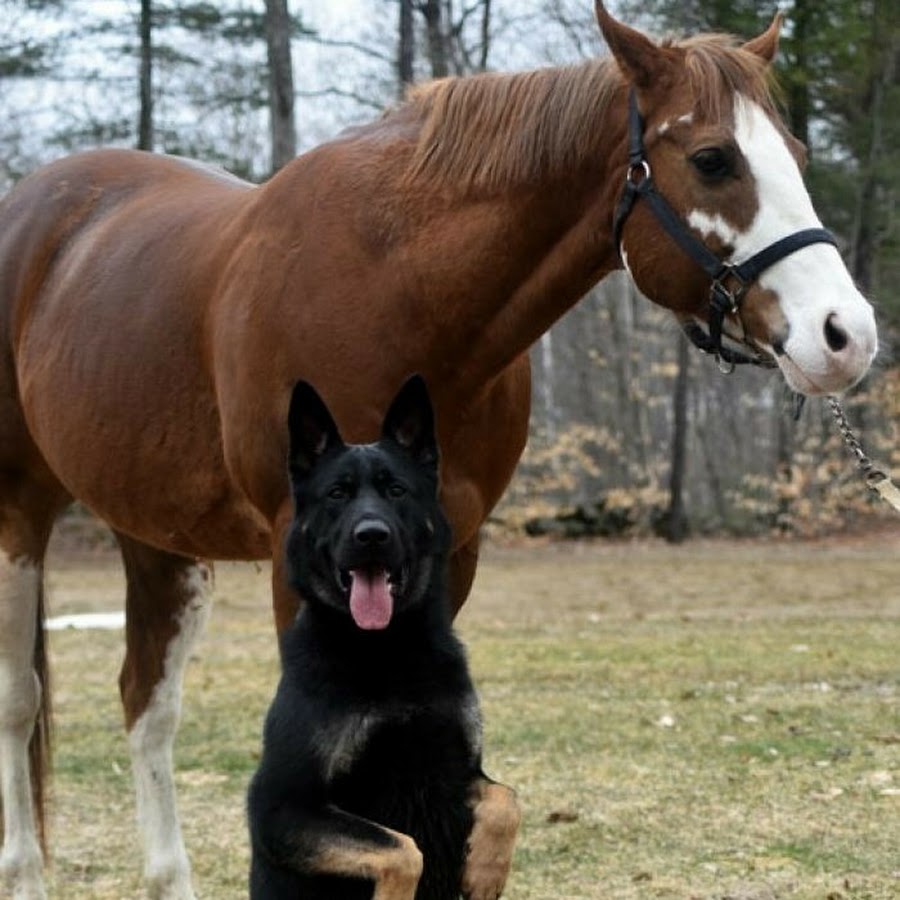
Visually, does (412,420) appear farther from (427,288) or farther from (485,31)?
(485,31)

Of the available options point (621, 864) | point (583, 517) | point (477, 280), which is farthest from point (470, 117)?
point (583, 517)

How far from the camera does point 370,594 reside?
3625 mm

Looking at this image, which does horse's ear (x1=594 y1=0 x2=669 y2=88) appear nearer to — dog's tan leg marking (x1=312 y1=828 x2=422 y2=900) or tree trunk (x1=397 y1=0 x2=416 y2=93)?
dog's tan leg marking (x1=312 y1=828 x2=422 y2=900)

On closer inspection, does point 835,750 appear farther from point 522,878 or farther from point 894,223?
point 894,223

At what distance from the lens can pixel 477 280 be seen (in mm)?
4156

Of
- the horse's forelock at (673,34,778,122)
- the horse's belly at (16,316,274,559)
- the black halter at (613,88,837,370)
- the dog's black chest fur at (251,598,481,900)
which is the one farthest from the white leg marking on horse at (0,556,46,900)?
the horse's forelock at (673,34,778,122)

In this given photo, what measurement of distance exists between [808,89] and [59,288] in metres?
19.5

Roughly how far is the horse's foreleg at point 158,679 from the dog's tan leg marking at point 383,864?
1900 mm

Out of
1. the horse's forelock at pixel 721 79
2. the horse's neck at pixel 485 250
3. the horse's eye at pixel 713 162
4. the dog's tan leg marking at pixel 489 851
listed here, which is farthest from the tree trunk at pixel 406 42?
the dog's tan leg marking at pixel 489 851

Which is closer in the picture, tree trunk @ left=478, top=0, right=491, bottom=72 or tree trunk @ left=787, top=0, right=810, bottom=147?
tree trunk @ left=787, top=0, right=810, bottom=147

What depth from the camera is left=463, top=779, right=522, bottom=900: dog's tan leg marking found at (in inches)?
141

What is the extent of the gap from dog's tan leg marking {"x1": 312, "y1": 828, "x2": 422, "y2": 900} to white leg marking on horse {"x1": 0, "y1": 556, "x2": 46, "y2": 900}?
2.26 meters

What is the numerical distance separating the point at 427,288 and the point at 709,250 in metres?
0.76

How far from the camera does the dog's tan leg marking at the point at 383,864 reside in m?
3.44
